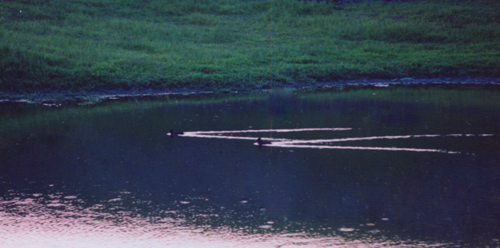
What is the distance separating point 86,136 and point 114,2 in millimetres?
16667

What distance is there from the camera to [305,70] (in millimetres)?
18734

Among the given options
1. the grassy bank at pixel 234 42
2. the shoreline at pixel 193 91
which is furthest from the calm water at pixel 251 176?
the grassy bank at pixel 234 42

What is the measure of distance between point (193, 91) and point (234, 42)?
5.43 metres

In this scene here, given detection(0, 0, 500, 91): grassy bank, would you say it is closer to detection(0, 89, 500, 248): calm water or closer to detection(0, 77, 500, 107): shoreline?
detection(0, 77, 500, 107): shoreline

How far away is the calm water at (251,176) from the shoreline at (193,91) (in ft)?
3.63

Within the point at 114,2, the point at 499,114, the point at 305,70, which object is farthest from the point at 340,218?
the point at 114,2

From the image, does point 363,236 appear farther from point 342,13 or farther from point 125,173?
point 342,13

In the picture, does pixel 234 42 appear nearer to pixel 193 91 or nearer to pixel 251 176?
pixel 193 91

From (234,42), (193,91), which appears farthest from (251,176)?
(234,42)

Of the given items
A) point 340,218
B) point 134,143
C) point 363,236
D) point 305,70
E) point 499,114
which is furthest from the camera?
point 305,70

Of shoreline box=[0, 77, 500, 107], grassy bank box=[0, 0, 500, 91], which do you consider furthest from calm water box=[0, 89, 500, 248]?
grassy bank box=[0, 0, 500, 91]

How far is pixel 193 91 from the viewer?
675 inches

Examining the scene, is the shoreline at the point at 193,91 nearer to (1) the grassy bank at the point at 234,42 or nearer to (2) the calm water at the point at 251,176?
(1) the grassy bank at the point at 234,42

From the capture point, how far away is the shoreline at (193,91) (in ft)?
51.5
